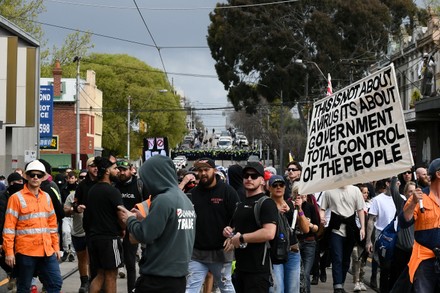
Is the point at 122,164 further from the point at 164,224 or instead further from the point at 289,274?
the point at 164,224

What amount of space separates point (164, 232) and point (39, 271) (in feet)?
13.0

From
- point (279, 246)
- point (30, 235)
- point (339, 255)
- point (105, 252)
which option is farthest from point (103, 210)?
point (339, 255)

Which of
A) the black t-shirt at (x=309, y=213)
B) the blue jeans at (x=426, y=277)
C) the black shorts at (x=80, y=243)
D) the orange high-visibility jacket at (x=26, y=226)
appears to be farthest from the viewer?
the black shorts at (x=80, y=243)

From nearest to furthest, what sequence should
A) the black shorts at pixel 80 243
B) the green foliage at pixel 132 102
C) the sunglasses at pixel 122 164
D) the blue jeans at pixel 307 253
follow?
the blue jeans at pixel 307 253, the sunglasses at pixel 122 164, the black shorts at pixel 80 243, the green foliage at pixel 132 102

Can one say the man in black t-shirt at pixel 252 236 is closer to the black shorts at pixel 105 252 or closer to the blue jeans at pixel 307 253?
the black shorts at pixel 105 252

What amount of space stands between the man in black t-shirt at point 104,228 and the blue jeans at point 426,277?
3657 millimetres

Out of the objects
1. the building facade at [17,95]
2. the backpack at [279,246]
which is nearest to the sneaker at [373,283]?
the backpack at [279,246]

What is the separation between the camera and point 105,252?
1073cm

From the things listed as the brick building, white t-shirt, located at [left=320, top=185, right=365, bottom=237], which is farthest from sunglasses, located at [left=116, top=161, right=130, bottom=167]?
the brick building

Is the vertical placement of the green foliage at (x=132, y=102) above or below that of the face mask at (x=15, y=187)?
above

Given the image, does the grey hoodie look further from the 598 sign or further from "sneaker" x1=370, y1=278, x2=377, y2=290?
the 598 sign

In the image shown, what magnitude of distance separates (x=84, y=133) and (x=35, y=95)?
2948cm

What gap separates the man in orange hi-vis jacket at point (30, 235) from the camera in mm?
10125

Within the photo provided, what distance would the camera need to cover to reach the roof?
32156mm
